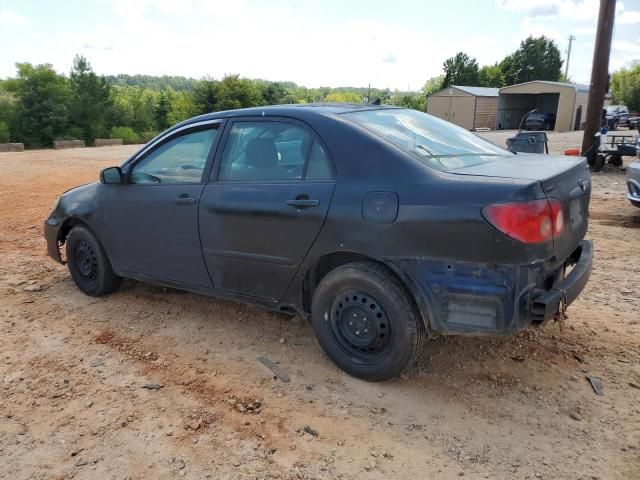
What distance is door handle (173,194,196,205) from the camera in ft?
12.3

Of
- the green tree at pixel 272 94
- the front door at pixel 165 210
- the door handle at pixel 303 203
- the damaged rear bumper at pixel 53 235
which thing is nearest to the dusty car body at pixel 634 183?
the door handle at pixel 303 203

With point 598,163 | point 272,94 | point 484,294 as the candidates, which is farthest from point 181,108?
point 484,294

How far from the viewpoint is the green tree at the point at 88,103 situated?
112ft

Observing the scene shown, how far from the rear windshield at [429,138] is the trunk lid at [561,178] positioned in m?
0.13

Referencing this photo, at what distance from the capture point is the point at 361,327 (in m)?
3.13

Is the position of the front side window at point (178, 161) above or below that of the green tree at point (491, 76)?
below

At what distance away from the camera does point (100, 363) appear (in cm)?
356

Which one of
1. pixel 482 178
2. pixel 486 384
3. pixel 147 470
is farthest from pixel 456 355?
pixel 147 470

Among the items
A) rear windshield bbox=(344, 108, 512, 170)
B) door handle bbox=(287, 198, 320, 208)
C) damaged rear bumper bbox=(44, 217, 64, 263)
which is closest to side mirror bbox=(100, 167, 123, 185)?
damaged rear bumper bbox=(44, 217, 64, 263)

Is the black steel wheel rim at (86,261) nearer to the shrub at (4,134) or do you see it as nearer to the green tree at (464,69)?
the shrub at (4,134)

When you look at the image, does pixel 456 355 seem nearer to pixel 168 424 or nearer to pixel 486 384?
pixel 486 384

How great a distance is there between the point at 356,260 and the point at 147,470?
1.64 metres

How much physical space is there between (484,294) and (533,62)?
66.9 metres

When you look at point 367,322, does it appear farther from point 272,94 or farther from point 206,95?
point 272,94
